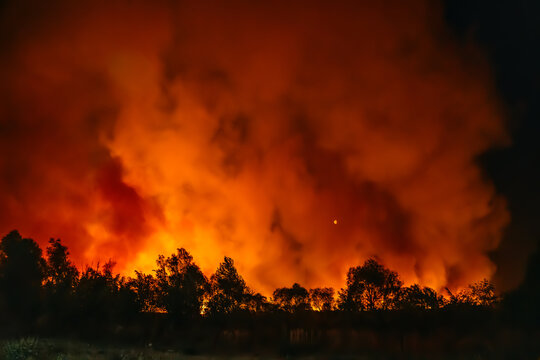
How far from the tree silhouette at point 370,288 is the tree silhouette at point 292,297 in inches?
546

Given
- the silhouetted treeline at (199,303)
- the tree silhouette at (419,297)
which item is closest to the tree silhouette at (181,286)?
the silhouetted treeline at (199,303)

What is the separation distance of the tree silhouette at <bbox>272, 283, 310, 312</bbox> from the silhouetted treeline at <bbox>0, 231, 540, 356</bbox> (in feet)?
0.68

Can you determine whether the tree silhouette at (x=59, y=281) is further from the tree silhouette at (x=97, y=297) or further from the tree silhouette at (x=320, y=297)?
the tree silhouette at (x=320, y=297)

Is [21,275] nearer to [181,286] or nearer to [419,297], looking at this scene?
[181,286]

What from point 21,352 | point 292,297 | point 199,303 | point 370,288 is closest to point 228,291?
point 199,303

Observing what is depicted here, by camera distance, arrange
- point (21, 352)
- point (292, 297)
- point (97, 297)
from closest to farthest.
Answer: point (21, 352), point (97, 297), point (292, 297)

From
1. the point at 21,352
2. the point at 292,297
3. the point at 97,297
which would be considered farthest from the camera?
the point at 292,297

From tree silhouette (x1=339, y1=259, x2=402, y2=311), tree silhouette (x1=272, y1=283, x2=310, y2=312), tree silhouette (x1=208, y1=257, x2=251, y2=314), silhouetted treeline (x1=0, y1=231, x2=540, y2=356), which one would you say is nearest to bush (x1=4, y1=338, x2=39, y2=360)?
silhouetted treeline (x1=0, y1=231, x2=540, y2=356)

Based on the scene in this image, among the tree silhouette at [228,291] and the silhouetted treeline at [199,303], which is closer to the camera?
the silhouetted treeline at [199,303]

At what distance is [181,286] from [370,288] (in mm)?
33163

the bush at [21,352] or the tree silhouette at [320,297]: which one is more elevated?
the tree silhouette at [320,297]

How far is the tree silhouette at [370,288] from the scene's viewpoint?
8844 centimetres

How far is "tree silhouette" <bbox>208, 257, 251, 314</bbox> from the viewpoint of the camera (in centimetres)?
9050

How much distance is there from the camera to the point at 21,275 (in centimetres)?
9600
